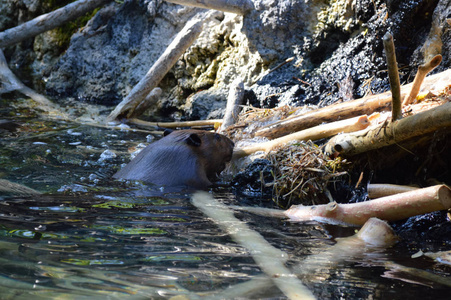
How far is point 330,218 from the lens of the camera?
130 inches

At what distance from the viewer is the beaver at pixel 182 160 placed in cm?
450

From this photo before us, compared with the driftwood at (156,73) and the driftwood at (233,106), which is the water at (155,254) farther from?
the driftwood at (156,73)

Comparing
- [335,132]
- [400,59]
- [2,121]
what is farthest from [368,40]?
[2,121]

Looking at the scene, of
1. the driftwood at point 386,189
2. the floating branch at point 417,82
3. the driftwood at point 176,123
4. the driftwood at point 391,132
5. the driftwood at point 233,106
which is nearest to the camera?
the driftwood at point 391,132

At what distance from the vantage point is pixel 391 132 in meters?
3.51

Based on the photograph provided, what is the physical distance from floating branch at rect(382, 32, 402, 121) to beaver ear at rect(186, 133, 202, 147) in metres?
2.13

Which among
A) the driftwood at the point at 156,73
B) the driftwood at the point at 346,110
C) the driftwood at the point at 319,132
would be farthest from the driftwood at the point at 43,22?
the driftwood at the point at 319,132

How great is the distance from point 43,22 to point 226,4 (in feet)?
16.0

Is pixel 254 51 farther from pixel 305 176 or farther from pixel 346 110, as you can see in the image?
pixel 305 176

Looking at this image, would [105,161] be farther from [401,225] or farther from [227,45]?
[227,45]

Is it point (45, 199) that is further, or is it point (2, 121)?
point (2, 121)

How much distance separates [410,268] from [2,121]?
635 centimetres

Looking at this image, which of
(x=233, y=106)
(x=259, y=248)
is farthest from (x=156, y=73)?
(x=259, y=248)

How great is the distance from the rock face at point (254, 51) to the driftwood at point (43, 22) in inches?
19.7
